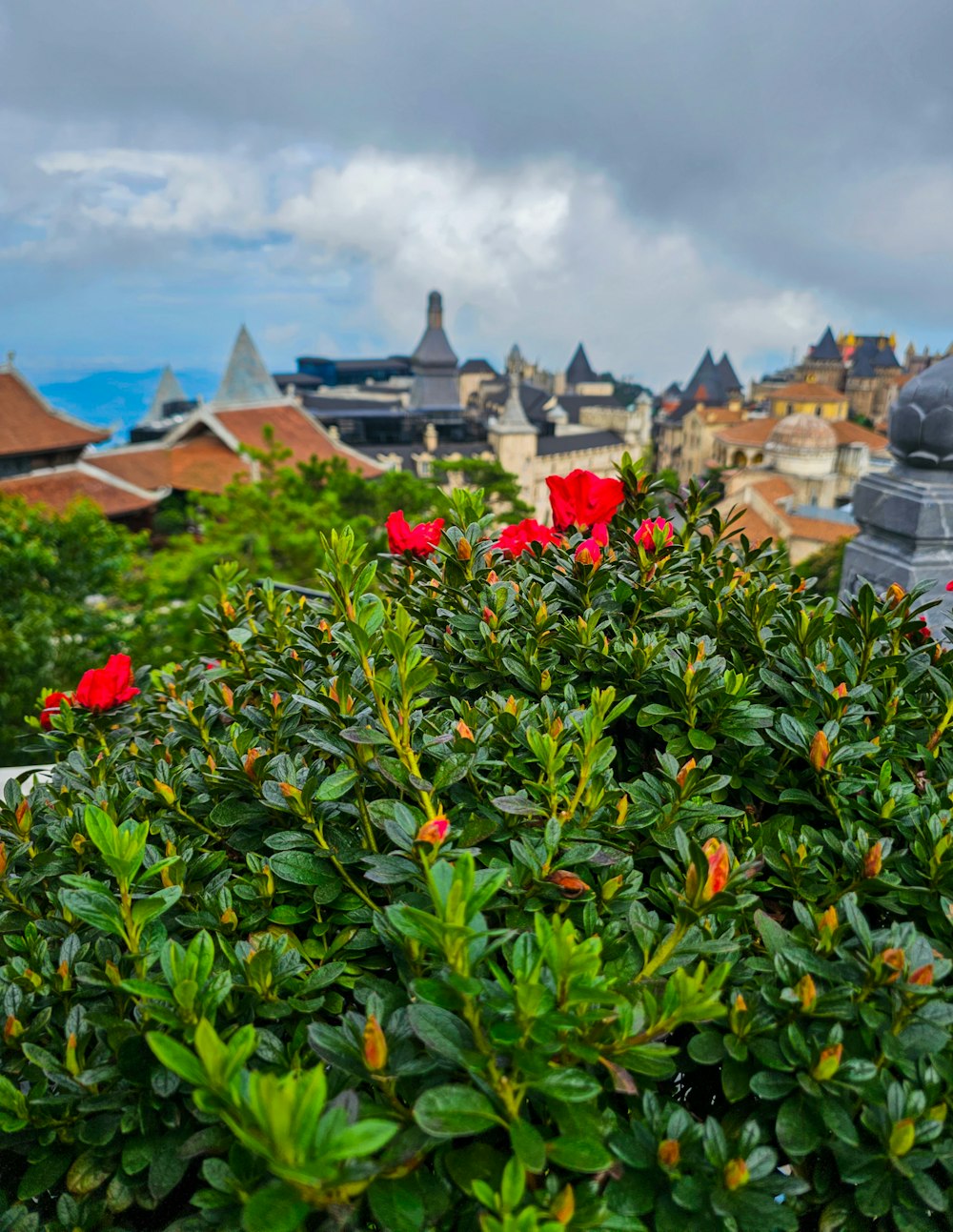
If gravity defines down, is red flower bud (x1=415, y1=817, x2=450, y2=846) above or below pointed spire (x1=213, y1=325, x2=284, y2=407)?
below

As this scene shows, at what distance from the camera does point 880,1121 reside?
1.04m

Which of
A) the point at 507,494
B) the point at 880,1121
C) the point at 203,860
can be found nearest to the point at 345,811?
the point at 203,860

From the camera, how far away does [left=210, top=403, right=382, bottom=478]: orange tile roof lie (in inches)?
985

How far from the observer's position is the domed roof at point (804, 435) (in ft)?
122

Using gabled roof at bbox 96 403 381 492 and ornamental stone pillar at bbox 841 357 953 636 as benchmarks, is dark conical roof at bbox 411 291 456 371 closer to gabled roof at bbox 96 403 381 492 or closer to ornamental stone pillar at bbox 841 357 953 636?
gabled roof at bbox 96 403 381 492

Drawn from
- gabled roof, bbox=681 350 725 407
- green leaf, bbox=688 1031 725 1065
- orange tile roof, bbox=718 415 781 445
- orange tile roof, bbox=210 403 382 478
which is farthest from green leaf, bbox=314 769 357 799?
gabled roof, bbox=681 350 725 407

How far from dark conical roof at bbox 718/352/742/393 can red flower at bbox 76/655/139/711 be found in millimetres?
65947

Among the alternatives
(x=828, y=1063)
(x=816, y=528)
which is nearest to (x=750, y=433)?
(x=816, y=528)

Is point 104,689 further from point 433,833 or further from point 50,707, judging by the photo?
point 433,833

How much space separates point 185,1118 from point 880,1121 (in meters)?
0.89

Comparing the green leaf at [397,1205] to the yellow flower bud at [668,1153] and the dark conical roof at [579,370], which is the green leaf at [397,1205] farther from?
the dark conical roof at [579,370]

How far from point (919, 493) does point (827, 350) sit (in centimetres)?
6541

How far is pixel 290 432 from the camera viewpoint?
26.5 meters

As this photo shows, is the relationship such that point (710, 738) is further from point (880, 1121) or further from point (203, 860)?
point (203, 860)
